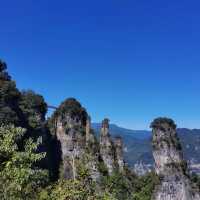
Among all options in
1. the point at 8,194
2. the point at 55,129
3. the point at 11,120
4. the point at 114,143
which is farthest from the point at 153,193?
the point at 8,194

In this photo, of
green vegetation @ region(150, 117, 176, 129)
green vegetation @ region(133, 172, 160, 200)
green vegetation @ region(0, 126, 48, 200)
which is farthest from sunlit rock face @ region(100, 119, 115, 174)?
green vegetation @ region(0, 126, 48, 200)

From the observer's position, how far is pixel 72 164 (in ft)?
350

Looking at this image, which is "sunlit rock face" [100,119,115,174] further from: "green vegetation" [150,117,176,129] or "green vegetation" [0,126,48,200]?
"green vegetation" [0,126,48,200]

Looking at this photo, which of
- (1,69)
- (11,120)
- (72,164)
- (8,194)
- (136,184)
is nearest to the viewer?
(8,194)

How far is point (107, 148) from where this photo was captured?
119 metres

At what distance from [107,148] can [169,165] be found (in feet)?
53.9

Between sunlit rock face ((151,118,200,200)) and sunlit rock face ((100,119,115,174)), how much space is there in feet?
37.1

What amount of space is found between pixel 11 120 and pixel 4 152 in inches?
2403

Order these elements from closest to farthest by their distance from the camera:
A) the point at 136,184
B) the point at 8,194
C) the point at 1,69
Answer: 1. the point at 8,194
2. the point at 1,69
3. the point at 136,184

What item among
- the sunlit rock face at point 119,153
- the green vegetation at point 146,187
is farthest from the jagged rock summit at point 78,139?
the green vegetation at point 146,187

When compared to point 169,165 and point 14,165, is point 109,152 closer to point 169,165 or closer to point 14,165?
point 169,165

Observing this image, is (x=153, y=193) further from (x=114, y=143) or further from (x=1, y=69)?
(x=1, y=69)

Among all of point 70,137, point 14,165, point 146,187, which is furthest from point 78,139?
point 14,165

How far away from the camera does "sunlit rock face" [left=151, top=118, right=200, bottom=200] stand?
112 meters
